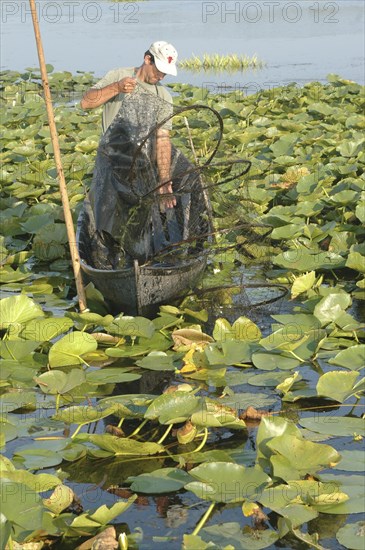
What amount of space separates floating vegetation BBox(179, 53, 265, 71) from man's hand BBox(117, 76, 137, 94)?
37.4ft

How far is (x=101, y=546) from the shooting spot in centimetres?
271

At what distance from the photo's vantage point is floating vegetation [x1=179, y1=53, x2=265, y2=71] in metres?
16.1

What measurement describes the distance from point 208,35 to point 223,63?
223 inches

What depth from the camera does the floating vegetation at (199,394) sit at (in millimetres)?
2889

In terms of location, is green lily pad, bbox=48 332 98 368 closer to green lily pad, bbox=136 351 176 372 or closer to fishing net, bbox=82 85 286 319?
green lily pad, bbox=136 351 176 372

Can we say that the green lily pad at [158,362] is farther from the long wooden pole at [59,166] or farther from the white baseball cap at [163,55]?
the white baseball cap at [163,55]

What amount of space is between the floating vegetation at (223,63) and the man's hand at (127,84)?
449 inches

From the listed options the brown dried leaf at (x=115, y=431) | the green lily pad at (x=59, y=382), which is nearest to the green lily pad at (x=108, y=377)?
the green lily pad at (x=59, y=382)

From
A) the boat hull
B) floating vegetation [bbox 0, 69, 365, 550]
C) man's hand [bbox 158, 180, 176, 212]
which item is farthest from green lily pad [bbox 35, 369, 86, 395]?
man's hand [bbox 158, 180, 176, 212]

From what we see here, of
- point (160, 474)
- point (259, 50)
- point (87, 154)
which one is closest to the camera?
point (160, 474)

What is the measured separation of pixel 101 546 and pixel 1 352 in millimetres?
1650

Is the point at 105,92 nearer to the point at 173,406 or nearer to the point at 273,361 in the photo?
the point at 273,361

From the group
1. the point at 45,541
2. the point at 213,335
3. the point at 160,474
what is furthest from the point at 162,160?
the point at 45,541

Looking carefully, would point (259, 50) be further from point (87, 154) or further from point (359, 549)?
point (359, 549)
